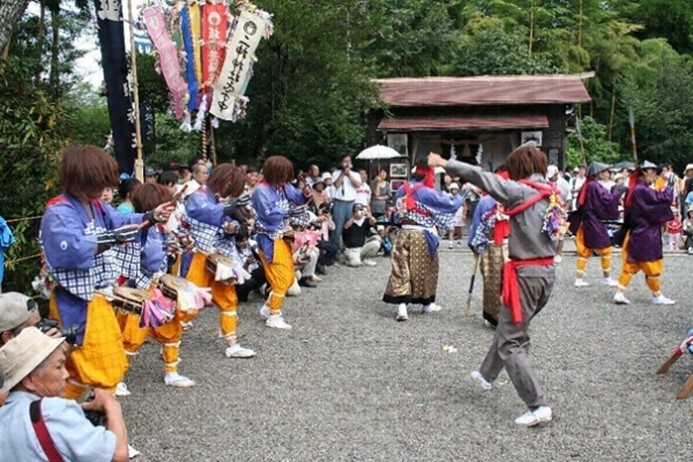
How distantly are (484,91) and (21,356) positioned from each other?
1830 centimetres

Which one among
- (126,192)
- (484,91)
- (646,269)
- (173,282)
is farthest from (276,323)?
(484,91)

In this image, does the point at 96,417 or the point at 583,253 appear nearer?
the point at 96,417

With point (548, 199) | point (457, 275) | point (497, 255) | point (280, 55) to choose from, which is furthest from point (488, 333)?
point (280, 55)

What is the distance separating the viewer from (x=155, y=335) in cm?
555

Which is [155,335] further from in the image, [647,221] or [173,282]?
[647,221]

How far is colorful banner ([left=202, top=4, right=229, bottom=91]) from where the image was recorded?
8633 mm

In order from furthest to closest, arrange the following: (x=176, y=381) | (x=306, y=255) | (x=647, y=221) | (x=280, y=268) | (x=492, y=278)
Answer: (x=306, y=255) → (x=647, y=221) → (x=492, y=278) → (x=280, y=268) → (x=176, y=381)

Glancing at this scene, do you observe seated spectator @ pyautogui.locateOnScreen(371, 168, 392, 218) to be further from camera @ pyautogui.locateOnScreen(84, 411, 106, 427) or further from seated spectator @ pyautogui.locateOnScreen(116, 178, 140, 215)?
camera @ pyautogui.locateOnScreen(84, 411, 106, 427)

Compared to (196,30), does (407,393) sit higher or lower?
lower

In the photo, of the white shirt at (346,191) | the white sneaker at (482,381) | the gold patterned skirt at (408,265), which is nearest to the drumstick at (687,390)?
the white sneaker at (482,381)

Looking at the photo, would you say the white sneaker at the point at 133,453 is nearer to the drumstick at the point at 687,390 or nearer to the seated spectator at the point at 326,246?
the drumstick at the point at 687,390

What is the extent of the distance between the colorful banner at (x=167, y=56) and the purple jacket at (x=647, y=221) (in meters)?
5.83

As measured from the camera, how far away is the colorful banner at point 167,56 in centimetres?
818

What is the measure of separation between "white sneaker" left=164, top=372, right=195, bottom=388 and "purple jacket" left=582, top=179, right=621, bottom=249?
651 centimetres
